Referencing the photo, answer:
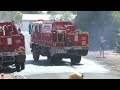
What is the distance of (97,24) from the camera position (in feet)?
140

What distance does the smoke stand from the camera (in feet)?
136

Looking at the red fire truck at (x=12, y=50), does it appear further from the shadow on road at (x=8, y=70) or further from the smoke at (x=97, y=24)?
the smoke at (x=97, y=24)

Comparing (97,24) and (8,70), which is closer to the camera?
(8,70)

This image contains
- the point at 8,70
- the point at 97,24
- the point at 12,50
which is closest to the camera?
the point at 12,50

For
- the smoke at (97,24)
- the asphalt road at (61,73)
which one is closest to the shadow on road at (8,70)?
the asphalt road at (61,73)

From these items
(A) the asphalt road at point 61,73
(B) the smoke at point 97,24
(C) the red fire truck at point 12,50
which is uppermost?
(B) the smoke at point 97,24

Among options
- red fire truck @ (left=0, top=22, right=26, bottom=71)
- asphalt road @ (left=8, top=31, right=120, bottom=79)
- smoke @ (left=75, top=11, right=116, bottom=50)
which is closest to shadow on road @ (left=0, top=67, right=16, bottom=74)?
red fire truck @ (left=0, top=22, right=26, bottom=71)

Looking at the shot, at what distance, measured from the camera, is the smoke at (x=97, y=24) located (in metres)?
Answer: 41.4

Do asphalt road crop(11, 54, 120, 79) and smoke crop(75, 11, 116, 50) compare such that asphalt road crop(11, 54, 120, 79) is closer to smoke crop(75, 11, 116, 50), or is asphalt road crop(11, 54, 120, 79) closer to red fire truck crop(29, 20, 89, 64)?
red fire truck crop(29, 20, 89, 64)

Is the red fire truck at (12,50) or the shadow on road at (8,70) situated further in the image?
the shadow on road at (8,70)

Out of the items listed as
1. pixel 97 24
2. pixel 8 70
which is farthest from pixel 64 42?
pixel 97 24

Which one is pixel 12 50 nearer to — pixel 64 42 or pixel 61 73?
pixel 61 73
